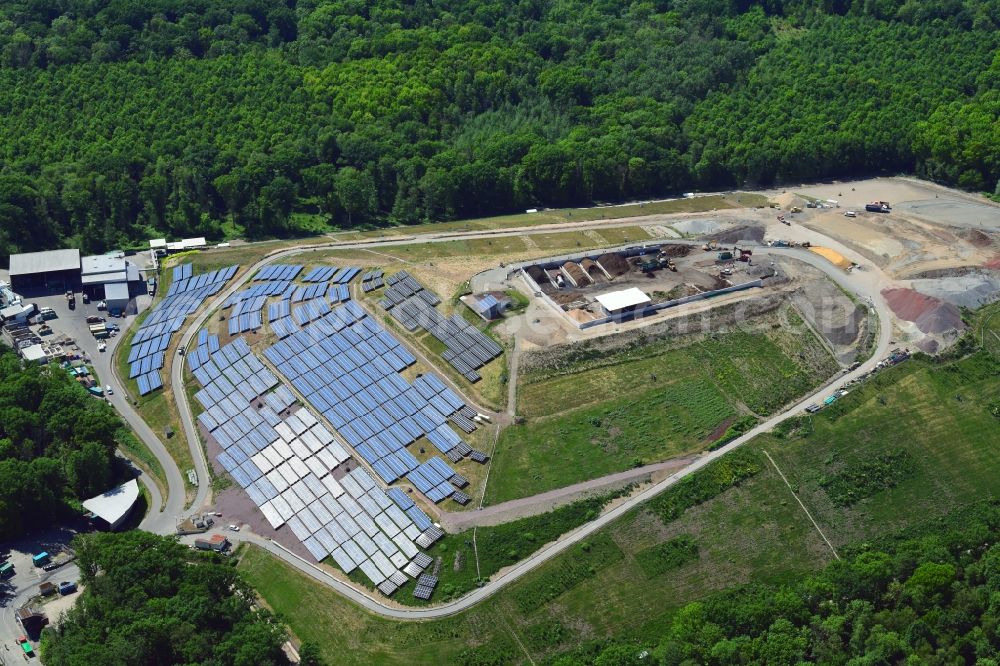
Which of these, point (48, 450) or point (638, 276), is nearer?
point (48, 450)

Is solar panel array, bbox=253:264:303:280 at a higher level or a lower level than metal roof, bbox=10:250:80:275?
higher

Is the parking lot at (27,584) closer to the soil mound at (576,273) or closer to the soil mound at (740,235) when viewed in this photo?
the soil mound at (576,273)

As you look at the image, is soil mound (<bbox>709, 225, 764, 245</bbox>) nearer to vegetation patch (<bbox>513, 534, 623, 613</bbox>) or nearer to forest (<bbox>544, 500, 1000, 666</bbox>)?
forest (<bbox>544, 500, 1000, 666</bbox>)

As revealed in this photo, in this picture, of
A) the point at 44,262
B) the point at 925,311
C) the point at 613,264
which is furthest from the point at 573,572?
the point at 44,262

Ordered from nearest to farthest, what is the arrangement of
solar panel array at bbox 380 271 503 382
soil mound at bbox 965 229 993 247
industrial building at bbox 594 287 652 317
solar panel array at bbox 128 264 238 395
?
1. solar panel array at bbox 380 271 503 382
2. solar panel array at bbox 128 264 238 395
3. industrial building at bbox 594 287 652 317
4. soil mound at bbox 965 229 993 247

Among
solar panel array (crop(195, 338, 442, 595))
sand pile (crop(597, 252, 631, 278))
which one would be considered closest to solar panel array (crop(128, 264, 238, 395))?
solar panel array (crop(195, 338, 442, 595))

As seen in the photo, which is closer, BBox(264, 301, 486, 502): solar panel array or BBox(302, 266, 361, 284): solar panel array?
BBox(264, 301, 486, 502): solar panel array

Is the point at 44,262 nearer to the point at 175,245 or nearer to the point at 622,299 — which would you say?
the point at 175,245

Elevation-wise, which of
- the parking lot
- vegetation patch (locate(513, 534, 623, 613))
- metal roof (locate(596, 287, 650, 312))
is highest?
metal roof (locate(596, 287, 650, 312))
